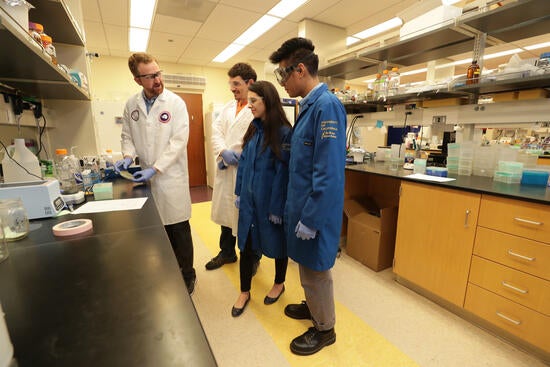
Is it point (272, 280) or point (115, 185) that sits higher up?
point (115, 185)

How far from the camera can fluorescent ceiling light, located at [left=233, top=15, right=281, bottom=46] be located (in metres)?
3.51

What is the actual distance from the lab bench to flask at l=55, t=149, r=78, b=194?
2.06 metres

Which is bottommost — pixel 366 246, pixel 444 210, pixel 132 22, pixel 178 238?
pixel 366 246

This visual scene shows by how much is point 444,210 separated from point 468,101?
43.4 inches

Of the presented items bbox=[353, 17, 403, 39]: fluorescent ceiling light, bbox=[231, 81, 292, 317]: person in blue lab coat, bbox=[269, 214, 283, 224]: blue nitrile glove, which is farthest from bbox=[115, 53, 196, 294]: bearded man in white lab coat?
bbox=[353, 17, 403, 39]: fluorescent ceiling light

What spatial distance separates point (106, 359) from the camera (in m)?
0.38

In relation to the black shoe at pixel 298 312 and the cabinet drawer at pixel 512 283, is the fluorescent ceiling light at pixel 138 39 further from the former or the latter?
the cabinet drawer at pixel 512 283

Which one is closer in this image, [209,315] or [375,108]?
[209,315]

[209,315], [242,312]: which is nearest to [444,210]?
[242,312]

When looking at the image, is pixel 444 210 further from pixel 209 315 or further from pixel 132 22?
pixel 132 22

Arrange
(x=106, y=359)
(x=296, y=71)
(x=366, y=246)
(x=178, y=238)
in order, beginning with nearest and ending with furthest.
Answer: (x=106, y=359) < (x=296, y=71) < (x=178, y=238) < (x=366, y=246)

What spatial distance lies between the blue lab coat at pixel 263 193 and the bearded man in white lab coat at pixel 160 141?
0.51 m

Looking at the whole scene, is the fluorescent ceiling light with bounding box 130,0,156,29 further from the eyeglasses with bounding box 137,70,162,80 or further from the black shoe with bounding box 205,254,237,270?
the black shoe with bounding box 205,254,237,270

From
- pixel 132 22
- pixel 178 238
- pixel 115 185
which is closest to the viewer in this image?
pixel 115 185
